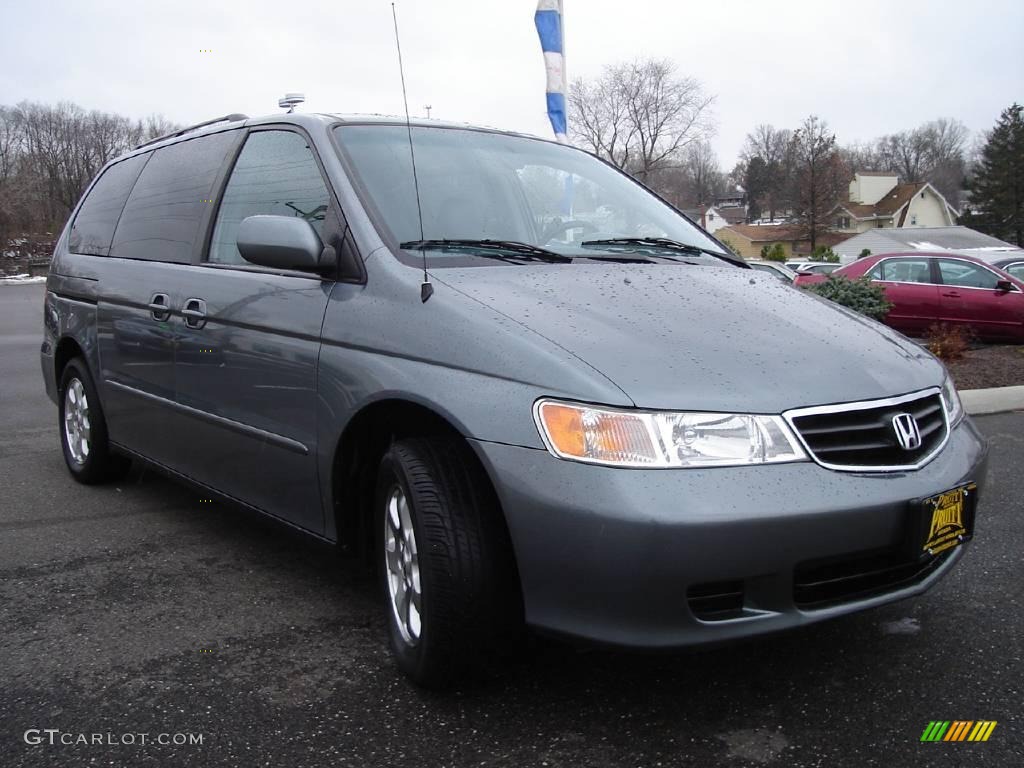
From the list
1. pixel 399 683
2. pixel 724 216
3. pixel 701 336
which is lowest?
pixel 399 683

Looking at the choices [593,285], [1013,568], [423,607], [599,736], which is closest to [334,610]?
[423,607]

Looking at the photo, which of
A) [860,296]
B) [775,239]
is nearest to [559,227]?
[860,296]

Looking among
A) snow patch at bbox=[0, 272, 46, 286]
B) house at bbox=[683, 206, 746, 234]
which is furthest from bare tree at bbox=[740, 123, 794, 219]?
snow patch at bbox=[0, 272, 46, 286]

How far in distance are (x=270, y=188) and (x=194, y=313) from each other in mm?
557

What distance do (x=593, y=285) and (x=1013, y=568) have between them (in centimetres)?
209

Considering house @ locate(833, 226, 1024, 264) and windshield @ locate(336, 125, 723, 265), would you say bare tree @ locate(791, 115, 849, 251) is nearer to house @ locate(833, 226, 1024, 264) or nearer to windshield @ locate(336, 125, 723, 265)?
house @ locate(833, 226, 1024, 264)

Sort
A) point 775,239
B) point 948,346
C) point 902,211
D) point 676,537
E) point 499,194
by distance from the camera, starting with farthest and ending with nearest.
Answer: point 775,239 → point 902,211 → point 948,346 → point 499,194 → point 676,537

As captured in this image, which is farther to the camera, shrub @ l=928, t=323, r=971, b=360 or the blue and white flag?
shrub @ l=928, t=323, r=971, b=360

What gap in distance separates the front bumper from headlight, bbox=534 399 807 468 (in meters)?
0.03

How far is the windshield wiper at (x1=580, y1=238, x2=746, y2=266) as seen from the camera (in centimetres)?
344

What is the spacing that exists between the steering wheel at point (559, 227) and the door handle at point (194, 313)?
4.29ft

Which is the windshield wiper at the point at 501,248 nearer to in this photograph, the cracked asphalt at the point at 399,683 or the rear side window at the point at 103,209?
the cracked asphalt at the point at 399,683

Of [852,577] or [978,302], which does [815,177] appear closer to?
[978,302]

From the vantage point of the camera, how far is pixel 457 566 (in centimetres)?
243
